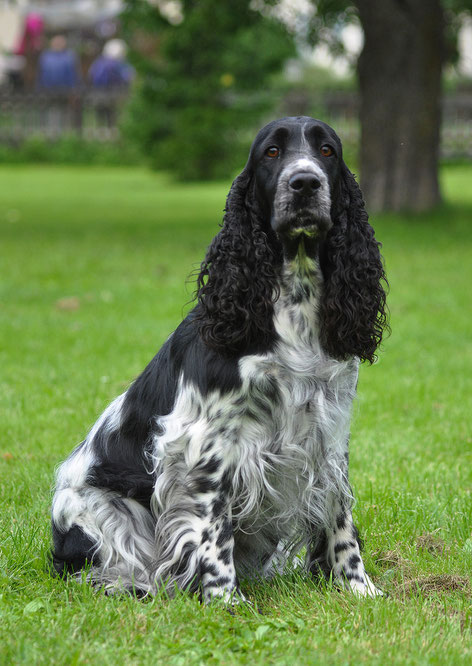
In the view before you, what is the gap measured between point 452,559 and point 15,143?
34.5 metres

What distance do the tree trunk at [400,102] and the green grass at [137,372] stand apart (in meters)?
2.22

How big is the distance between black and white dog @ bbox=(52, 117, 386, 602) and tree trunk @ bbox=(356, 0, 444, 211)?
42.6ft

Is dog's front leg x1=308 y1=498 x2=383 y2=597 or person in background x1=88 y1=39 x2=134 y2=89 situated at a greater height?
person in background x1=88 y1=39 x2=134 y2=89

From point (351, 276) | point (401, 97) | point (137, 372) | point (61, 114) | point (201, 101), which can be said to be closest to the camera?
point (351, 276)

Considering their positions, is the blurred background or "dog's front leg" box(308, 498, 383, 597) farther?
the blurred background

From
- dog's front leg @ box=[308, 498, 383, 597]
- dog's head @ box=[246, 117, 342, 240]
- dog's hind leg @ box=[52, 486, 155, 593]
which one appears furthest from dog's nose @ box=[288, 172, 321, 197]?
dog's hind leg @ box=[52, 486, 155, 593]

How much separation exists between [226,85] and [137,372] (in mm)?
21062

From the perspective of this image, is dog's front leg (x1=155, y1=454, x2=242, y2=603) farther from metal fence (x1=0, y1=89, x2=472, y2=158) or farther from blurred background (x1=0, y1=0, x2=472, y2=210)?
metal fence (x1=0, y1=89, x2=472, y2=158)

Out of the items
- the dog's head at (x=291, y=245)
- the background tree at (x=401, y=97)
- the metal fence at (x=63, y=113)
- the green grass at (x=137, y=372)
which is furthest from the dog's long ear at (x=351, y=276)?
the metal fence at (x=63, y=113)

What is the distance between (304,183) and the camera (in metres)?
3.50

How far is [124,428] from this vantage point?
3949mm

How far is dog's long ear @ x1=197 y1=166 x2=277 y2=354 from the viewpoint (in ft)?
11.8

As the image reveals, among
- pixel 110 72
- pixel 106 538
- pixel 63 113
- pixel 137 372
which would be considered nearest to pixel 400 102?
pixel 137 372

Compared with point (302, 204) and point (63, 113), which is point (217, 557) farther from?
point (63, 113)
